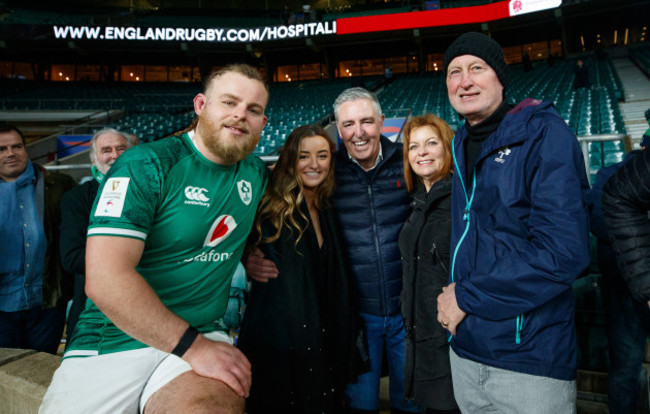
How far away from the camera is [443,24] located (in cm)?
1695

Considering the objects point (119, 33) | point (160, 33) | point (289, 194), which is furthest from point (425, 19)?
point (289, 194)

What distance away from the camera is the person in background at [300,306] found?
1.66m

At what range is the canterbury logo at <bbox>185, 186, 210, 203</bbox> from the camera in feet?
4.55

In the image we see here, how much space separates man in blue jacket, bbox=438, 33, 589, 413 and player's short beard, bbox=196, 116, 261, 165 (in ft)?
3.01

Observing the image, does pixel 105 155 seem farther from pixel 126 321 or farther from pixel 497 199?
pixel 497 199

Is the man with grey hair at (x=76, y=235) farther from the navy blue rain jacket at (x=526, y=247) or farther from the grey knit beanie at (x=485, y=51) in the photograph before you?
the grey knit beanie at (x=485, y=51)

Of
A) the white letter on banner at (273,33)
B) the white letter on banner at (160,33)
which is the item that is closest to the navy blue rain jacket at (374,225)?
the white letter on banner at (273,33)

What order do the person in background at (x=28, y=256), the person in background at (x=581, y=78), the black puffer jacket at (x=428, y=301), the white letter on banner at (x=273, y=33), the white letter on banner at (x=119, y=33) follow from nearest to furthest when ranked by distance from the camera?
the black puffer jacket at (x=428, y=301) < the person in background at (x=28, y=256) < the person in background at (x=581, y=78) < the white letter on banner at (x=273, y=33) < the white letter on banner at (x=119, y=33)

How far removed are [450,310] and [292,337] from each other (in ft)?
2.38

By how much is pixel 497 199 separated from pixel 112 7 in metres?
29.8

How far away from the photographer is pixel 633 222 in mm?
1217

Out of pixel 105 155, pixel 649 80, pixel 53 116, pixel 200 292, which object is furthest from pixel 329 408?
pixel 53 116

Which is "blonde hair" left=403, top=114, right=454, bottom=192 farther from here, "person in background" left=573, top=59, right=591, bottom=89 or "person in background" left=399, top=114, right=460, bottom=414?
"person in background" left=573, top=59, right=591, bottom=89

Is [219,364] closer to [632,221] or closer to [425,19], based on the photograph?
[632,221]
